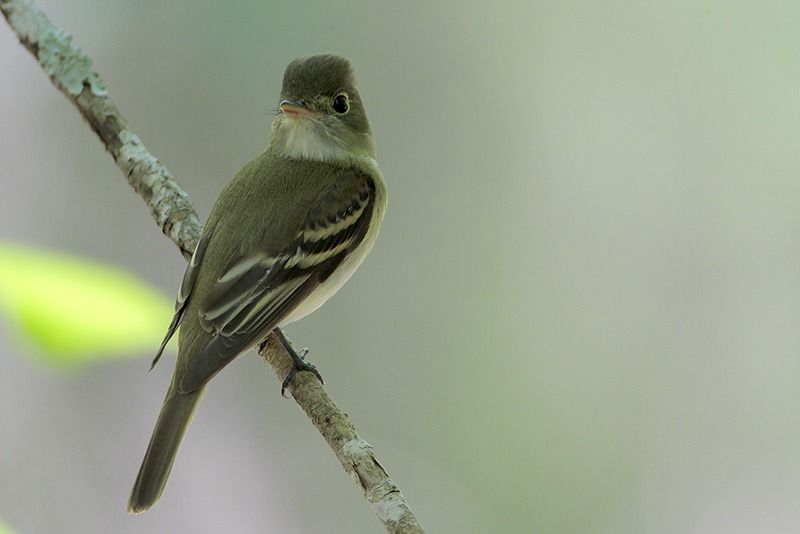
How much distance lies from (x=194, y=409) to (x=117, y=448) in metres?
2.45

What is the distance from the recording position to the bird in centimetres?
262

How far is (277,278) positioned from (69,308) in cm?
155

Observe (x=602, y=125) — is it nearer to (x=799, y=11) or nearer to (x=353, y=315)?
(x=799, y=11)

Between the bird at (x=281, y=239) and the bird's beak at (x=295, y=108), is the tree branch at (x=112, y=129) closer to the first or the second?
the bird at (x=281, y=239)

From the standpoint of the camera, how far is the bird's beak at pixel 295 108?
3.18m

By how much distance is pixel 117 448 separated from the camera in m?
4.91

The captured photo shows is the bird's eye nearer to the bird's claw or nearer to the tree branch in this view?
the tree branch

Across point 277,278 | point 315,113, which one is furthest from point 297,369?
point 315,113

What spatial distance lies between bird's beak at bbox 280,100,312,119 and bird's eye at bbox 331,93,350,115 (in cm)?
12

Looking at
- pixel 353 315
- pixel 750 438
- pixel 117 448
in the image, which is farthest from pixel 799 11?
pixel 117 448

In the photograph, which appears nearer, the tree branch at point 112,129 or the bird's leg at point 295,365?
the bird's leg at point 295,365

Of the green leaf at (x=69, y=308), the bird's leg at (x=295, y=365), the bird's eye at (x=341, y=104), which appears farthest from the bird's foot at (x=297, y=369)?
the green leaf at (x=69, y=308)

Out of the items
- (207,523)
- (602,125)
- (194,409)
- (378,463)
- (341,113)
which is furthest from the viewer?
(602,125)

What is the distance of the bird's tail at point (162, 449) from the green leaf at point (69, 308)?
1165 millimetres
